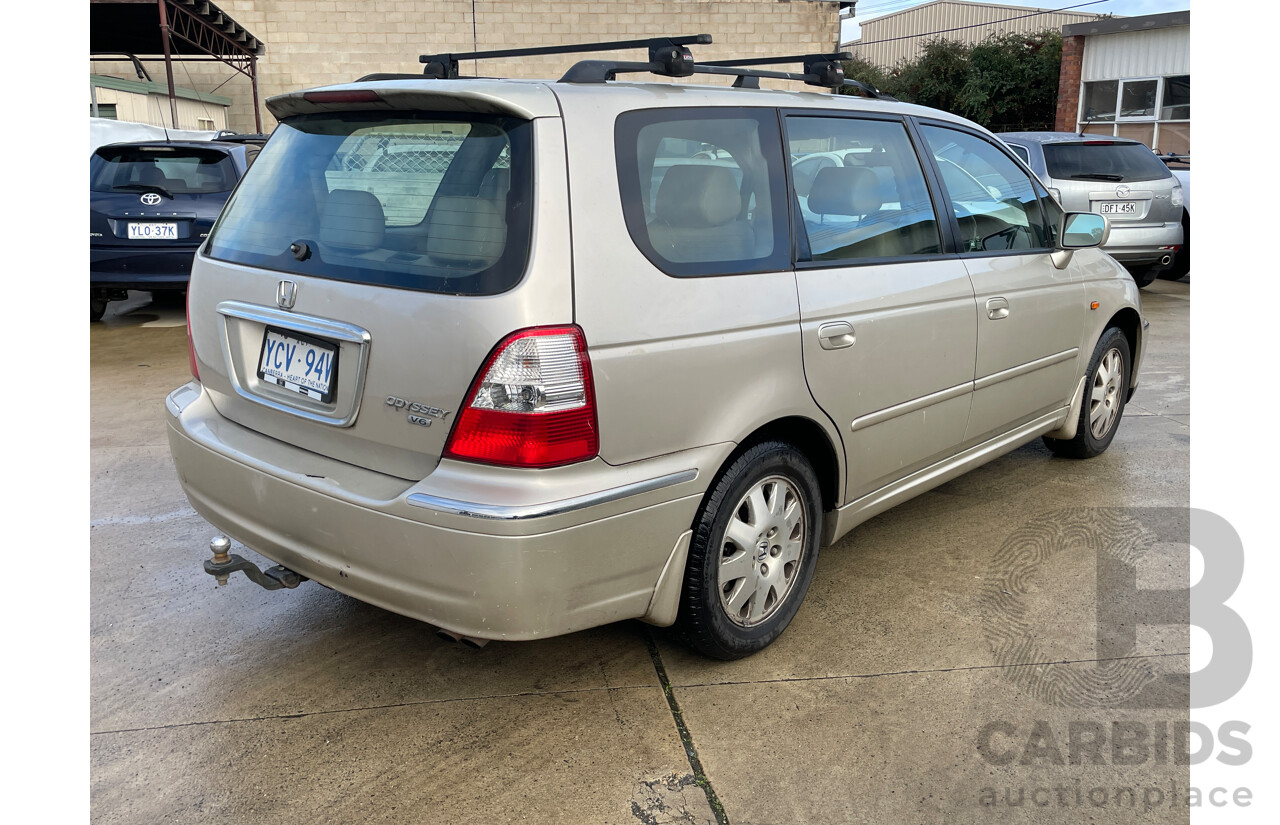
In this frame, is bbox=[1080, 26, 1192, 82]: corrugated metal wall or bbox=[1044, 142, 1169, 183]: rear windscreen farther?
bbox=[1080, 26, 1192, 82]: corrugated metal wall

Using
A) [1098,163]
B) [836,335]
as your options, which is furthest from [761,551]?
[1098,163]

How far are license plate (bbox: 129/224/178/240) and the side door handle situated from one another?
6.72 meters

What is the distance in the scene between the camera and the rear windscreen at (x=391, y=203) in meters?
2.33

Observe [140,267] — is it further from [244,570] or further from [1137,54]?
[1137,54]

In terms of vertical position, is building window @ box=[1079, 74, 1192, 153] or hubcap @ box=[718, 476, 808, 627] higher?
building window @ box=[1079, 74, 1192, 153]

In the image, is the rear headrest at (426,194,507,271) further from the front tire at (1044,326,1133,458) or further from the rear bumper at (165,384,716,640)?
the front tire at (1044,326,1133,458)

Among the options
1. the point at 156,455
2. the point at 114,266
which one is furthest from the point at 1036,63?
the point at 156,455

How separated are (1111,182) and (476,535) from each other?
30.4 ft

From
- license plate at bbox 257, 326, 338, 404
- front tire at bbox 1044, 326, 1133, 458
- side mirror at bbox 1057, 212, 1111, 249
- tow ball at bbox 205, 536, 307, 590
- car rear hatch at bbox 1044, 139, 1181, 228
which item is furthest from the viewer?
car rear hatch at bbox 1044, 139, 1181, 228

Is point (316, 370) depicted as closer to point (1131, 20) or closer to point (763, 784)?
point (763, 784)

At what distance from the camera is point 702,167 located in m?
2.71

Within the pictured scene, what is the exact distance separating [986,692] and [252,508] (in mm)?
2167

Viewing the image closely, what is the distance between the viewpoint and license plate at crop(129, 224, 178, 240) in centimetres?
786

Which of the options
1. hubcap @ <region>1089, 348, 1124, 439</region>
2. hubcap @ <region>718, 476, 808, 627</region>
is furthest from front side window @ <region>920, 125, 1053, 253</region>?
hubcap @ <region>718, 476, 808, 627</region>
